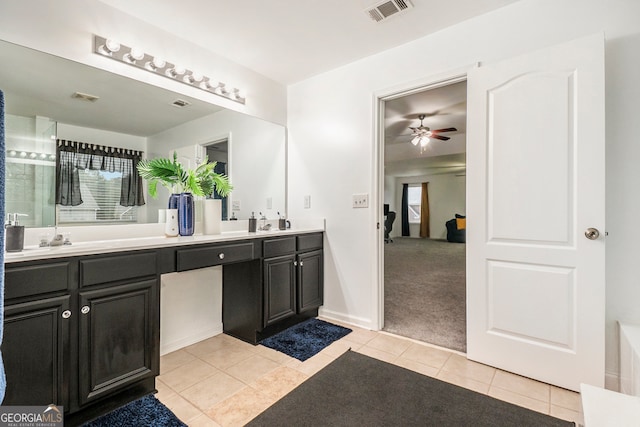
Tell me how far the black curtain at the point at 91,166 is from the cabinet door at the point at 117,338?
70 centimetres

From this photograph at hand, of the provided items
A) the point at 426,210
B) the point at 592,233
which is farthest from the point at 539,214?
the point at 426,210

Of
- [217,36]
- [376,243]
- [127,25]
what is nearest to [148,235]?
[127,25]

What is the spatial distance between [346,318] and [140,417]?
169 centimetres

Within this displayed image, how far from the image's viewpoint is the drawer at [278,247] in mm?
2314

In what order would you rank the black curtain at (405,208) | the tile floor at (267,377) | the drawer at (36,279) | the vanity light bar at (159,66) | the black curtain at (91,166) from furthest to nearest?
the black curtain at (405,208) → the vanity light bar at (159,66) → the black curtain at (91,166) → the tile floor at (267,377) → the drawer at (36,279)

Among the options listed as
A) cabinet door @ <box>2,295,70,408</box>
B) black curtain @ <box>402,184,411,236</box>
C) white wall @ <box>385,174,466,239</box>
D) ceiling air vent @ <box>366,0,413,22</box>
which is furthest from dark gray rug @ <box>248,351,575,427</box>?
black curtain @ <box>402,184,411,236</box>

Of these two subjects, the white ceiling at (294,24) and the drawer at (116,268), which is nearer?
the drawer at (116,268)

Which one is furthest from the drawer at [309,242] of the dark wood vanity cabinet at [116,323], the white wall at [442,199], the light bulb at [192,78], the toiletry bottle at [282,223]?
the white wall at [442,199]

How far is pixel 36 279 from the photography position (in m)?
1.28

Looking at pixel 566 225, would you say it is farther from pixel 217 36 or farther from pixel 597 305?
pixel 217 36

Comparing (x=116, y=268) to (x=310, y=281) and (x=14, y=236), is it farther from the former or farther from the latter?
(x=310, y=281)

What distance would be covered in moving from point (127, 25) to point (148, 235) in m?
1.41

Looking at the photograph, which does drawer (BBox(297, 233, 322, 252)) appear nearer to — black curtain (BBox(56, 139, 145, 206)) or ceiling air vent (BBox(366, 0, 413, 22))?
black curtain (BBox(56, 139, 145, 206))

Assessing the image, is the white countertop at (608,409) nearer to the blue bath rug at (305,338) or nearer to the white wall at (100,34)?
the blue bath rug at (305,338)
